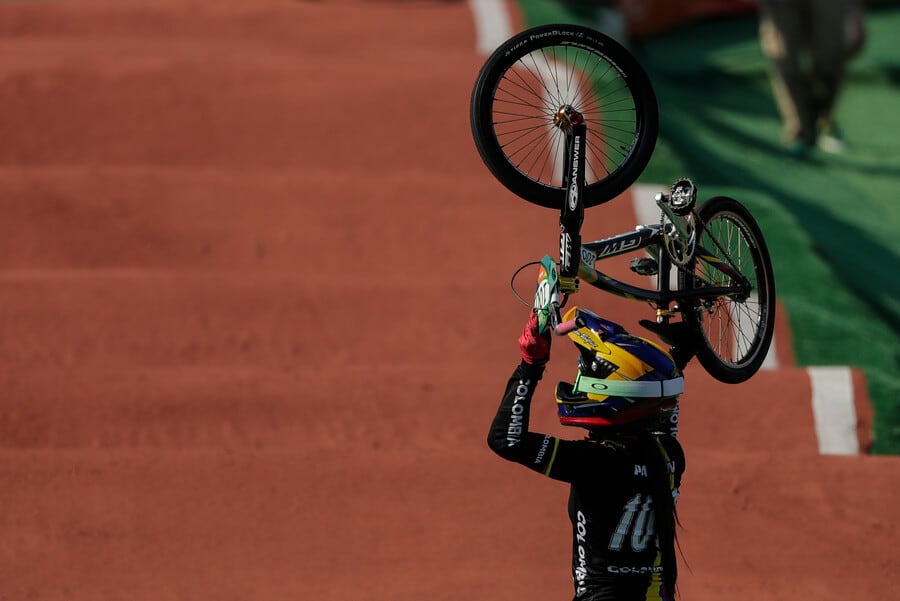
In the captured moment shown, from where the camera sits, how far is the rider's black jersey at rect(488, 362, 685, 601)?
5250 millimetres

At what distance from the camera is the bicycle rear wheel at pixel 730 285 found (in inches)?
220

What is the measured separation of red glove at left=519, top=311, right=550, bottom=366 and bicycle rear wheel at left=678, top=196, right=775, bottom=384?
805 mm

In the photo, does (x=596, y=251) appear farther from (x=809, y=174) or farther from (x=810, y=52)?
(x=810, y=52)

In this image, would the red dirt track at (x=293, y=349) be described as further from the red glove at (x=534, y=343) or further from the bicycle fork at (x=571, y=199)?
the bicycle fork at (x=571, y=199)

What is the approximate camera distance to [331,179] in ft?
41.3

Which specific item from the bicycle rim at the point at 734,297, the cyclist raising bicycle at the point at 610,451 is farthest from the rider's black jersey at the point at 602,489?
the bicycle rim at the point at 734,297

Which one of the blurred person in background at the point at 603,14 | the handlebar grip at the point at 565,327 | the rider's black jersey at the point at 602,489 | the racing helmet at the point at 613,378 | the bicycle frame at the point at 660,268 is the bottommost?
the rider's black jersey at the point at 602,489

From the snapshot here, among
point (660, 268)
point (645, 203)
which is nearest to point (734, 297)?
point (660, 268)

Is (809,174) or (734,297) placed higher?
(809,174)

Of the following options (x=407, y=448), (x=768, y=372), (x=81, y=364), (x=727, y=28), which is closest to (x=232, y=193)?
(x=81, y=364)

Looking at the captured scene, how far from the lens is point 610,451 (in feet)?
17.5

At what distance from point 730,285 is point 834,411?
4294mm

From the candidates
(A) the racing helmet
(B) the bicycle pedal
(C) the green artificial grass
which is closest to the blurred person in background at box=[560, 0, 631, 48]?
(C) the green artificial grass

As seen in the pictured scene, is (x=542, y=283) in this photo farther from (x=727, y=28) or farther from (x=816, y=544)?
(x=727, y=28)
